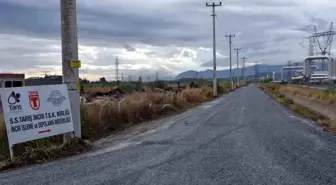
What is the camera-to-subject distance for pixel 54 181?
316 inches

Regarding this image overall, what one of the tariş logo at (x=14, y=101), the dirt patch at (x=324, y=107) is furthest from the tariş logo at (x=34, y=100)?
the dirt patch at (x=324, y=107)

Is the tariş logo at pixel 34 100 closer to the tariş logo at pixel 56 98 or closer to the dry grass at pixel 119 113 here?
the tariş logo at pixel 56 98

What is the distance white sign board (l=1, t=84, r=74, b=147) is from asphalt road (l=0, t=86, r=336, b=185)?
1301mm

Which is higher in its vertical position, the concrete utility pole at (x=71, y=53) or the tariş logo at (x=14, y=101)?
the concrete utility pole at (x=71, y=53)

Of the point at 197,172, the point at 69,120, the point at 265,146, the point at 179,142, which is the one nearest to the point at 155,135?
the point at 179,142

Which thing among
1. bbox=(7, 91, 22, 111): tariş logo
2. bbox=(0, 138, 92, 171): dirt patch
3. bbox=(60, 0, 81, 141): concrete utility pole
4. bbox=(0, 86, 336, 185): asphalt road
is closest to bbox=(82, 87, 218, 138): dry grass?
bbox=(60, 0, 81, 141): concrete utility pole

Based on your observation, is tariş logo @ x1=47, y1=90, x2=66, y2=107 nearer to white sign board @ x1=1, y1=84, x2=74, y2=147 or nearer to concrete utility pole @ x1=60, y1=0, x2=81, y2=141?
white sign board @ x1=1, y1=84, x2=74, y2=147

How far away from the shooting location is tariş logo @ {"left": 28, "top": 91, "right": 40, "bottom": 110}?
11.3 m

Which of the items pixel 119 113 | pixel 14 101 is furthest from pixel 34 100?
pixel 119 113

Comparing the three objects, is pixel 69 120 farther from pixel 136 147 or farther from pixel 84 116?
pixel 84 116

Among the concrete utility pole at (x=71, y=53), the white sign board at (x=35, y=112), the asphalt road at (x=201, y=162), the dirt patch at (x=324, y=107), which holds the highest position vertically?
the concrete utility pole at (x=71, y=53)

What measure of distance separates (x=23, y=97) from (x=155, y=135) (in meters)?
5.16

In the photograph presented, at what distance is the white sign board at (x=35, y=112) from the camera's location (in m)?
10.6

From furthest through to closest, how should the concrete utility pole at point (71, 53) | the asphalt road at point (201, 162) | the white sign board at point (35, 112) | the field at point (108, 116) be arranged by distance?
1. the concrete utility pole at point (71, 53)
2. the field at point (108, 116)
3. the white sign board at point (35, 112)
4. the asphalt road at point (201, 162)
